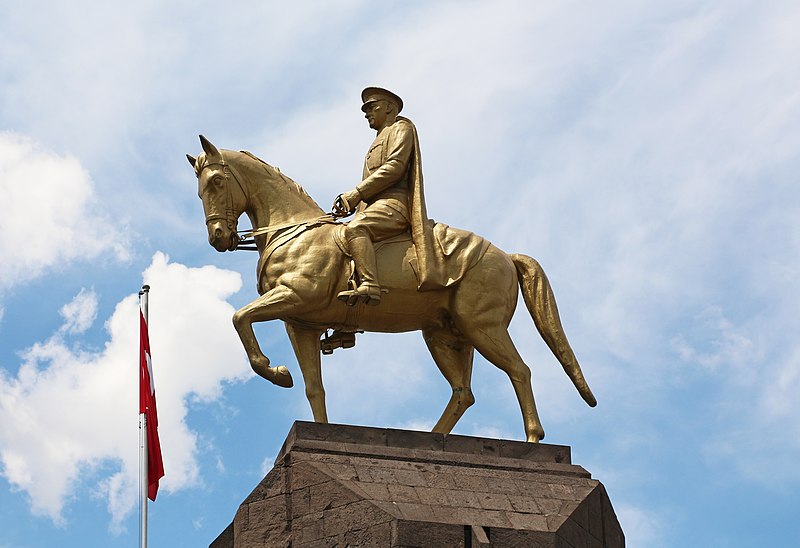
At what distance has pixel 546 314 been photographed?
22.8 metres

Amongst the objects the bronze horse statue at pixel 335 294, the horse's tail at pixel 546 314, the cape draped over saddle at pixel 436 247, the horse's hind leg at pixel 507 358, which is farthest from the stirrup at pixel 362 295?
the horse's tail at pixel 546 314

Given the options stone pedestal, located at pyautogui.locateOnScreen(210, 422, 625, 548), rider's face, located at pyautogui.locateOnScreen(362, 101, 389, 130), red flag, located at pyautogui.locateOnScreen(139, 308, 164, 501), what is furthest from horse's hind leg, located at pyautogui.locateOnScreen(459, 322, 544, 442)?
red flag, located at pyautogui.locateOnScreen(139, 308, 164, 501)

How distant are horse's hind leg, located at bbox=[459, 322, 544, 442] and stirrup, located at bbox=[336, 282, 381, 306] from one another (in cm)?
124

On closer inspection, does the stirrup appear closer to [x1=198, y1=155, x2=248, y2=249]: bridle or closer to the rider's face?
[x1=198, y1=155, x2=248, y2=249]: bridle

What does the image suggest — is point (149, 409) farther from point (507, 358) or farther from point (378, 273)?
point (507, 358)

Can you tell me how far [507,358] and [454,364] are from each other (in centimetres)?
85

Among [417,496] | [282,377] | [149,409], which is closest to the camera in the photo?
[417,496]

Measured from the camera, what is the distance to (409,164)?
2273cm

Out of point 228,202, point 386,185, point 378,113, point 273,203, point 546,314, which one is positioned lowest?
point 546,314

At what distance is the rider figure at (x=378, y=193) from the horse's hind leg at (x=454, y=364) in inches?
53.1

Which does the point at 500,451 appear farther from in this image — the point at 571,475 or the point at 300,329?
the point at 300,329

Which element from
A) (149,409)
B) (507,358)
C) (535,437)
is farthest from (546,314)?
(149,409)

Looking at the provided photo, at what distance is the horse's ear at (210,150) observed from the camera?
22.5 metres

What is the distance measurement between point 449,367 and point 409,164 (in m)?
2.56
